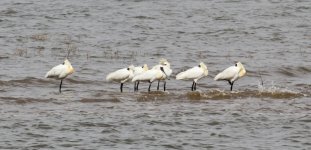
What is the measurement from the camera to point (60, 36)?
28.2 meters

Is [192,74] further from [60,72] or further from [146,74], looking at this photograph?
[60,72]

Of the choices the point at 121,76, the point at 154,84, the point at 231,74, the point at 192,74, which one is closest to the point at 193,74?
the point at 192,74

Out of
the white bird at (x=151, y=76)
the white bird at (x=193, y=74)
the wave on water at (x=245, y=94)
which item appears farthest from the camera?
the white bird at (x=193, y=74)

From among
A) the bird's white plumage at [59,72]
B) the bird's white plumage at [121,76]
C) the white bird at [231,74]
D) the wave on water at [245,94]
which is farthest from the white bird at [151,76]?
the bird's white plumage at [59,72]

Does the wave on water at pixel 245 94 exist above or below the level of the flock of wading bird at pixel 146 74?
below

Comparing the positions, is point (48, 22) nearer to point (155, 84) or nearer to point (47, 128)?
point (155, 84)

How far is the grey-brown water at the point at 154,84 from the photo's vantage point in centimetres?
1345

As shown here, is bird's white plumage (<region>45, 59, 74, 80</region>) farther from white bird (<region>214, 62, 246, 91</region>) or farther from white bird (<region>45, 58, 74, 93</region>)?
white bird (<region>214, 62, 246, 91</region>)

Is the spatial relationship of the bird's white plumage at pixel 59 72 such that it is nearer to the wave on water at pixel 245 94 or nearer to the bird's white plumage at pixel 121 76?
the bird's white plumage at pixel 121 76

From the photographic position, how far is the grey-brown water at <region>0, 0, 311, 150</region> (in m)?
13.5

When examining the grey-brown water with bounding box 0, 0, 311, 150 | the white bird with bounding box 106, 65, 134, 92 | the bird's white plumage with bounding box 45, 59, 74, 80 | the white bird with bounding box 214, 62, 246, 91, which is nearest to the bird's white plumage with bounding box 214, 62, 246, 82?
the white bird with bounding box 214, 62, 246, 91

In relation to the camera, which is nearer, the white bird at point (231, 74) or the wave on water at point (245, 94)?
the wave on water at point (245, 94)

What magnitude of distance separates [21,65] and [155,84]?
3.81 metres

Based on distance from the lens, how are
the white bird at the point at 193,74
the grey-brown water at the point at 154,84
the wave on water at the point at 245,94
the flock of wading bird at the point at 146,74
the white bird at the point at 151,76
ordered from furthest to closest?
1. the white bird at the point at 193,74
2. the flock of wading bird at the point at 146,74
3. the white bird at the point at 151,76
4. the wave on water at the point at 245,94
5. the grey-brown water at the point at 154,84
